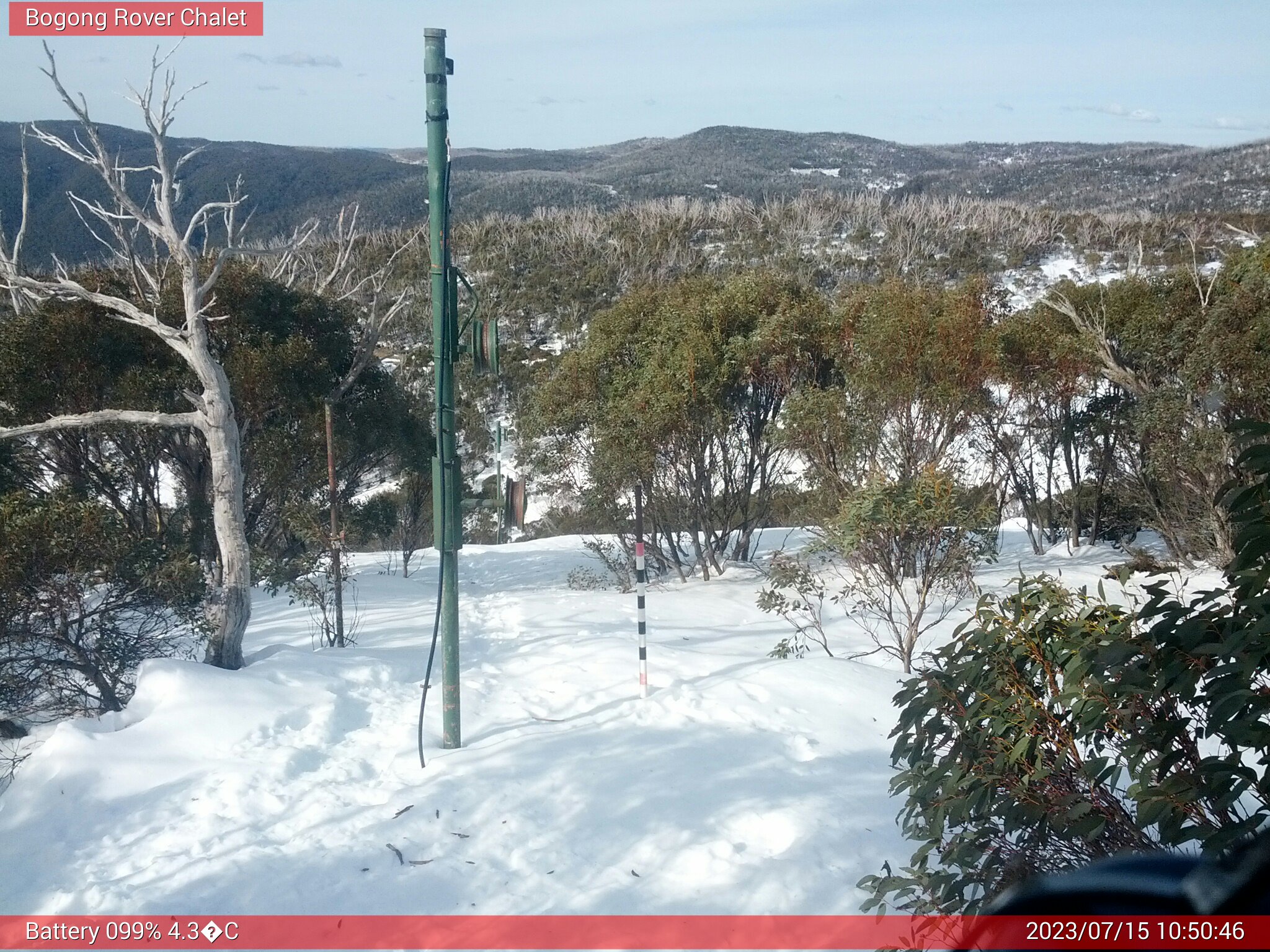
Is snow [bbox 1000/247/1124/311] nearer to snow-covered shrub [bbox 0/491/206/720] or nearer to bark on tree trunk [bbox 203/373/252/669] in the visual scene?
bark on tree trunk [bbox 203/373/252/669]

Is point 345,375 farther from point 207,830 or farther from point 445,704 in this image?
point 207,830

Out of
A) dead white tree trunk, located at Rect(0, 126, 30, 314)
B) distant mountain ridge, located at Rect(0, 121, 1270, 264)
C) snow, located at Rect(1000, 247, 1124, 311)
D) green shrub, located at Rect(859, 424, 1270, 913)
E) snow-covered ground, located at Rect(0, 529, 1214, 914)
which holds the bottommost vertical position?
snow-covered ground, located at Rect(0, 529, 1214, 914)

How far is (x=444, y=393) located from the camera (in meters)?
4.80

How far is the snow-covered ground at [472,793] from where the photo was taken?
11.3 ft

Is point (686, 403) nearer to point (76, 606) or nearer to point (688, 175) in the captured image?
point (76, 606)

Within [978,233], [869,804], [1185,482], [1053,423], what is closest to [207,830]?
[869,804]

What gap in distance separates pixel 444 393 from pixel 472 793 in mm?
1995

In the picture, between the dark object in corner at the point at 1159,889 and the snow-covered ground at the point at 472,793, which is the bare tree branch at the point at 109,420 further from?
the dark object in corner at the point at 1159,889

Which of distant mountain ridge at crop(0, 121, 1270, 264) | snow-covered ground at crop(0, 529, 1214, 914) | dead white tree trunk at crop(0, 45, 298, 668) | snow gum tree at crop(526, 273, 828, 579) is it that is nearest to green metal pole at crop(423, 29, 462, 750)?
snow-covered ground at crop(0, 529, 1214, 914)

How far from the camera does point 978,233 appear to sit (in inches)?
1431

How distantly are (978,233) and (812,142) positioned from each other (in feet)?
141

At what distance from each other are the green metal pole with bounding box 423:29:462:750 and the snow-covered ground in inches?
18.8

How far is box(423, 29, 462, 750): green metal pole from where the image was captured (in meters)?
4.55

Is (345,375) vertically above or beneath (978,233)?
beneath
